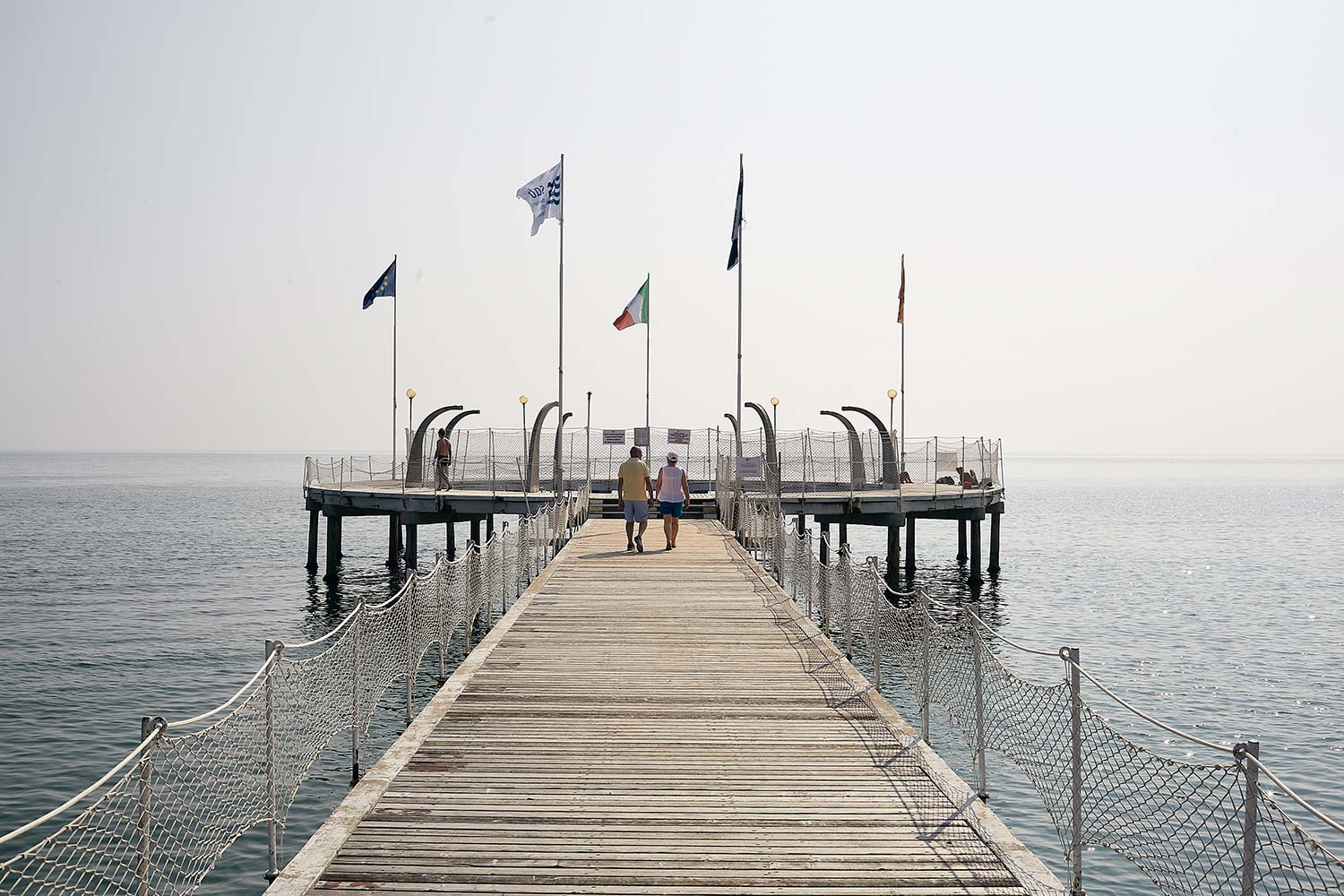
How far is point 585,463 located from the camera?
36.8 m

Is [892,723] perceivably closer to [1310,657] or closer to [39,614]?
[1310,657]

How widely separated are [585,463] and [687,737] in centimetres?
2799

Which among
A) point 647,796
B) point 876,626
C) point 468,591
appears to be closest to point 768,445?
point 468,591

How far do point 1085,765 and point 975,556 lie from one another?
24.2m

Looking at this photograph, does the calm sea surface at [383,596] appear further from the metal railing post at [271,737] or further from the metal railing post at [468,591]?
the metal railing post at [271,737]

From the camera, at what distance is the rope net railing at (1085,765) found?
6.27m

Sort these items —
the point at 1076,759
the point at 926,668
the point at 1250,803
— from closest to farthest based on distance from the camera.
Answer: the point at 1250,803 < the point at 1076,759 < the point at 926,668

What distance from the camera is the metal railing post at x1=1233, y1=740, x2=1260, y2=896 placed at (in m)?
4.91

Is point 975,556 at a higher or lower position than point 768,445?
lower

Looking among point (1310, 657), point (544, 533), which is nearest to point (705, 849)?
point (544, 533)

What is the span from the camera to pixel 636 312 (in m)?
36.0

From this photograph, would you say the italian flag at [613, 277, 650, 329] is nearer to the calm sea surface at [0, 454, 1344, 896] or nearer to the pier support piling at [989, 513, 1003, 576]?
the calm sea surface at [0, 454, 1344, 896]

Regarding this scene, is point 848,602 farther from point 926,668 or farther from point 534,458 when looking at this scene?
point 534,458

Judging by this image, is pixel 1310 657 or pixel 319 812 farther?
pixel 1310 657
